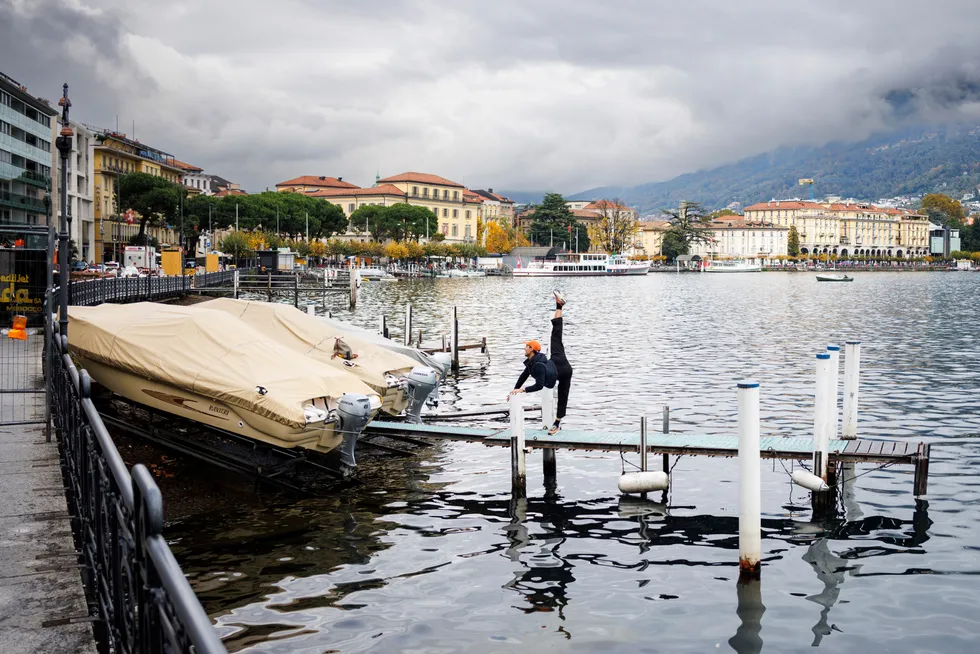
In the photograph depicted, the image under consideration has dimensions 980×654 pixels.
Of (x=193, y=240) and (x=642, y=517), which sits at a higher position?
(x=193, y=240)

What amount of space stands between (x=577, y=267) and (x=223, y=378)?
569 feet

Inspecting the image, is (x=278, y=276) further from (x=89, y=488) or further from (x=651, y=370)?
(x=89, y=488)

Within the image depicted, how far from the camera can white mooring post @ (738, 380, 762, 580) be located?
12680 millimetres

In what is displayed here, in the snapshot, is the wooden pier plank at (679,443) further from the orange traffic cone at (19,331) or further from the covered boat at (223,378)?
the orange traffic cone at (19,331)

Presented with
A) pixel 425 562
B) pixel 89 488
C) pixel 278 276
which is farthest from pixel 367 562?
pixel 278 276

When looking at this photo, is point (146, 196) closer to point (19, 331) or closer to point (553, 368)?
point (19, 331)

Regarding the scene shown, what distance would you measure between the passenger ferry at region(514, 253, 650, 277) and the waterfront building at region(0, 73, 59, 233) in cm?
10041

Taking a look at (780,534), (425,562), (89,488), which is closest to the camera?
(89,488)

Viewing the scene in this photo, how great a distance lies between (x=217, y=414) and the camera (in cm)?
1686

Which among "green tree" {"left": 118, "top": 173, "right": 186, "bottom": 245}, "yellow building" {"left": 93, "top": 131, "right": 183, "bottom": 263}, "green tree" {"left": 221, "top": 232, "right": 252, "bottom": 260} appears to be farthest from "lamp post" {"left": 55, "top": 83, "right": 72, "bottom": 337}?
"green tree" {"left": 221, "top": 232, "right": 252, "bottom": 260}

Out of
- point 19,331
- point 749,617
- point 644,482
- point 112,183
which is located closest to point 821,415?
point 644,482

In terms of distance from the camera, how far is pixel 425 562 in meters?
13.7

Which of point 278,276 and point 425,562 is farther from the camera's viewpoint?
point 278,276

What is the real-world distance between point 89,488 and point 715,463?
14.8 metres
